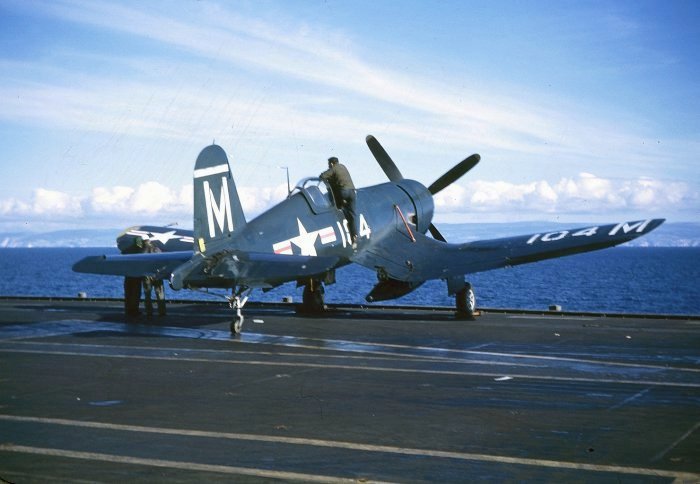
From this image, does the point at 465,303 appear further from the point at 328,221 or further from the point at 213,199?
the point at 213,199

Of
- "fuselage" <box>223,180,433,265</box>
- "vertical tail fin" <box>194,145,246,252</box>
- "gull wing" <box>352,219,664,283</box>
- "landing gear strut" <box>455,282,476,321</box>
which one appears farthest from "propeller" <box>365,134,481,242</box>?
"vertical tail fin" <box>194,145,246,252</box>

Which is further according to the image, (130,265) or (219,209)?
(130,265)

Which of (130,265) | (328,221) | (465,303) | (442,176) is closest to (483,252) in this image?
(465,303)

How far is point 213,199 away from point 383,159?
12.0 m

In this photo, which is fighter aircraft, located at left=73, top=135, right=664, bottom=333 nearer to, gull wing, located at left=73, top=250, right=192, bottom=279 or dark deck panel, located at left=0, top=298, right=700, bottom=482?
gull wing, located at left=73, top=250, right=192, bottom=279

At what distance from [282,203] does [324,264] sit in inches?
114

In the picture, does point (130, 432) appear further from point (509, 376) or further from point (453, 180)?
point (453, 180)

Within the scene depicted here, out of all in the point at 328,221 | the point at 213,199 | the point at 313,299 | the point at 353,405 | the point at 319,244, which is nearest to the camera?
the point at 353,405

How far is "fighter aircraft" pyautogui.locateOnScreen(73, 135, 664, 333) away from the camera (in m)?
16.7

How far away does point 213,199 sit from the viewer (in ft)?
55.7

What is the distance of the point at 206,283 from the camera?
1630 centimetres

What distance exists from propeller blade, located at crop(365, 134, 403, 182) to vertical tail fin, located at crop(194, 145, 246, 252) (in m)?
10.9

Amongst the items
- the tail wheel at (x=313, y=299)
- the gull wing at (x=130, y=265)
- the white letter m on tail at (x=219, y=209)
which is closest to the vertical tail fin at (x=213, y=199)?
the white letter m on tail at (x=219, y=209)

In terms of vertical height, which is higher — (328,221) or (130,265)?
(328,221)
